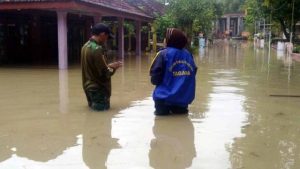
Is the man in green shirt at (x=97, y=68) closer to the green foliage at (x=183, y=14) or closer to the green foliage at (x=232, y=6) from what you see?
the green foliage at (x=183, y=14)

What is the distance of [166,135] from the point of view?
622cm

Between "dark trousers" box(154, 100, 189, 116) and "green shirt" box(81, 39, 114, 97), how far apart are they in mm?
997

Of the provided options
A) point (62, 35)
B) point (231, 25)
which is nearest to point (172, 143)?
point (62, 35)

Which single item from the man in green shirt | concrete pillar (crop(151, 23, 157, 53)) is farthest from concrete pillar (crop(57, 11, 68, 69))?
concrete pillar (crop(151, 23, 157, 53))

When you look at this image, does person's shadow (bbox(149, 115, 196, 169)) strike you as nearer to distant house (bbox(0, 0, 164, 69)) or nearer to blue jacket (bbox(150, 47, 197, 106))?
blue jacket (bbox(150, 47, 197, 106))

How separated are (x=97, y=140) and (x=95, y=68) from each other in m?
2.10

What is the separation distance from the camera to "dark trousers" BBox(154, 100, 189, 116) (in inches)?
291

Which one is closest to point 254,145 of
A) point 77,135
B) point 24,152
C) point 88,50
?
point 77,135

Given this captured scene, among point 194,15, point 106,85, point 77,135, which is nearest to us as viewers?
point 77,135

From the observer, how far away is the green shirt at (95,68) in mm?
7641

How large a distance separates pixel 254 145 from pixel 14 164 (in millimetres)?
2898

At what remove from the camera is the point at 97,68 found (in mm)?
7680

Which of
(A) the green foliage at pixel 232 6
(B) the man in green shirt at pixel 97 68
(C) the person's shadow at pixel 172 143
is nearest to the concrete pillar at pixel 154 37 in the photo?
(B) the man in green shirt at pixel 97 68

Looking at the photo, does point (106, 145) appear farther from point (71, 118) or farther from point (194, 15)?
point (194, 15)
